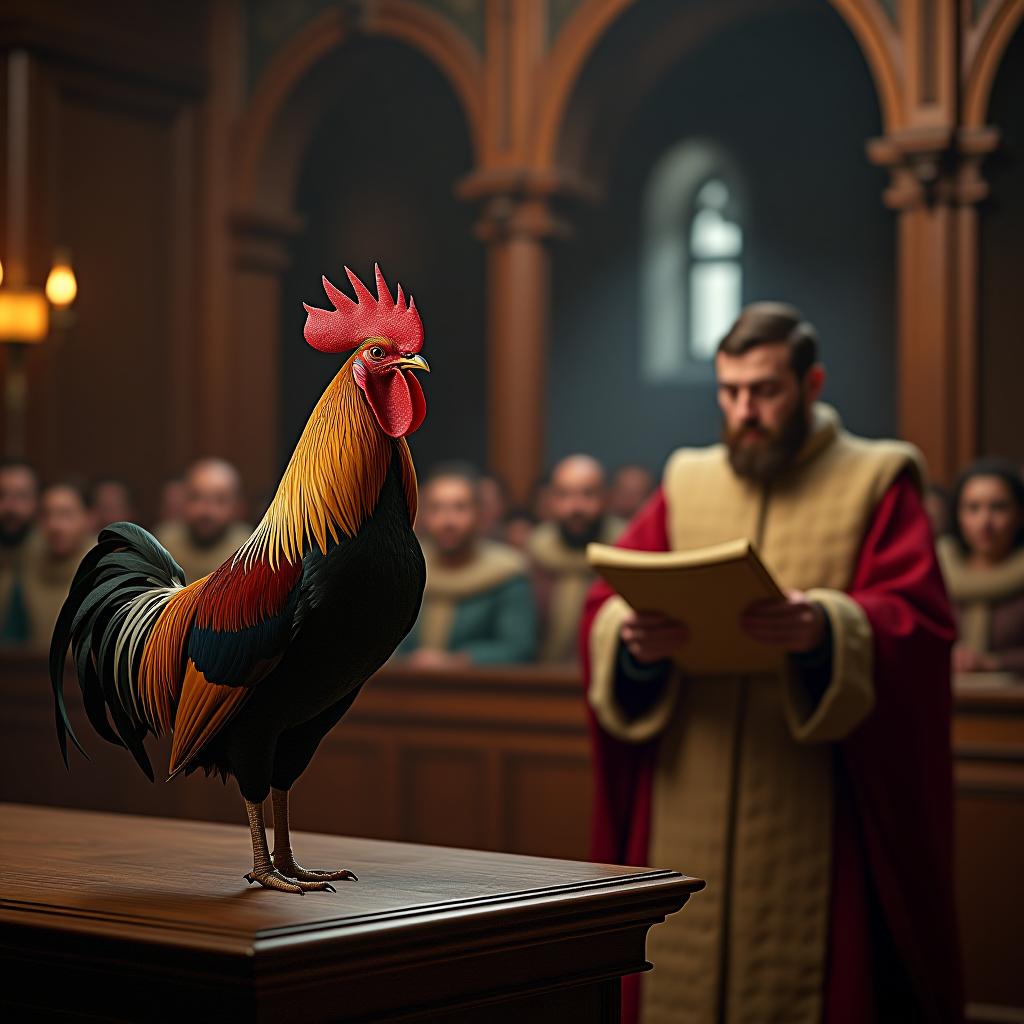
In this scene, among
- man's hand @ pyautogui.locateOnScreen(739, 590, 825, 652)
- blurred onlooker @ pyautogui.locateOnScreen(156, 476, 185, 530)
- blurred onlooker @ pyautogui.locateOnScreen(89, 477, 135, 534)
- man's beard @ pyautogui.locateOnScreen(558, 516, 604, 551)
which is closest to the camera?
man's hand @ pyautogui.locateOnScreen(739, 590, 825, 652)

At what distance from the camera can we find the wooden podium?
169 cm

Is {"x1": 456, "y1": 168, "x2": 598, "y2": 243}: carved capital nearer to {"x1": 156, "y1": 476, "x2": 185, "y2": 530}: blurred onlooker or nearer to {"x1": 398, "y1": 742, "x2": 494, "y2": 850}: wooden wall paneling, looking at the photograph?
{"x1": 156, "y1": 476, "x2": 185, "y2": 530}: blurred onlooker

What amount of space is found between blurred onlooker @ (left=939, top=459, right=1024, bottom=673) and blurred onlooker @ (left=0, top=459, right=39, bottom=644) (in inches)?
163

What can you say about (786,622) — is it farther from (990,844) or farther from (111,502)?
(111,502)

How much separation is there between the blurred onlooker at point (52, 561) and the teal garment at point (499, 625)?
1.92 metres

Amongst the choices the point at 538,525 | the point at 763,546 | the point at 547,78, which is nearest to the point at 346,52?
the point at 547,78

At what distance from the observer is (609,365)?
1491 cm

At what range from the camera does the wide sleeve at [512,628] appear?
692 cm

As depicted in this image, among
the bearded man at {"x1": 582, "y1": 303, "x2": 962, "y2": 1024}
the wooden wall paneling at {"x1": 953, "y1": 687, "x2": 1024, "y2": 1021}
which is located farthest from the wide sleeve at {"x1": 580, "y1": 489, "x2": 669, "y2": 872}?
the wooden wall paneling at {"x1": 953, "y1": 687, "x2": 1024, "y2": 1021}

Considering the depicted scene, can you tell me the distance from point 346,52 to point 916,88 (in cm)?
430

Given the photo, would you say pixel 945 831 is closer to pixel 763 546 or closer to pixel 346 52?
pixel 763 546

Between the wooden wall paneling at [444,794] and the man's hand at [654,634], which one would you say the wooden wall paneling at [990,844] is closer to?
the wooden wall paneling at [444,794]

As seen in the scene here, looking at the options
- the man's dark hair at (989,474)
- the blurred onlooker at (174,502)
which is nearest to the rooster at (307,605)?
the man's dark hair at (989,474)

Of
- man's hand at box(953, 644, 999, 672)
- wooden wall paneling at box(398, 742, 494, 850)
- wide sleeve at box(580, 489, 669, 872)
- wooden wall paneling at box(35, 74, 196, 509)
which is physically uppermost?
wooden wall paneling at box(35, 74, 196, 509)
